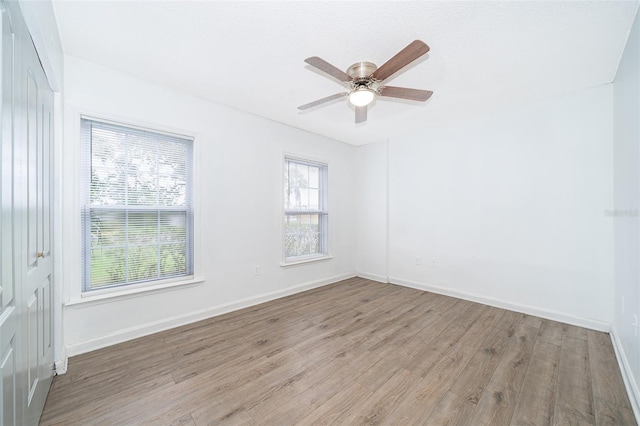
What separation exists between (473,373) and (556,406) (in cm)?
48

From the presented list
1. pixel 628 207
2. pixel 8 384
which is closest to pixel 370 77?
pixel 628 207

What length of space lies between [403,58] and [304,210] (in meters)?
2.84

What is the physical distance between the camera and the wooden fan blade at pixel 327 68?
1756mm

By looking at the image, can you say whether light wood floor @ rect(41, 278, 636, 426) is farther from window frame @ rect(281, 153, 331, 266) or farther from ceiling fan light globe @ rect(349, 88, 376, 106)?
ceiling fan light globe @ rect(349, 88, 376, 106)

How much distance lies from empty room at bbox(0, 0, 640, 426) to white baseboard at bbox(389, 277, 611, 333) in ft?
0.09

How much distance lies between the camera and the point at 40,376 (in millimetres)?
1601

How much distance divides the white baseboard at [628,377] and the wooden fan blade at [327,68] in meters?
2.84

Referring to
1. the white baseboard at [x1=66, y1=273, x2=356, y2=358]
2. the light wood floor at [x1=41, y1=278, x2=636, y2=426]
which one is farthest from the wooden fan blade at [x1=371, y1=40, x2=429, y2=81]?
the white baseboard at [x1=66, y1=273, x2=356, y2=358]

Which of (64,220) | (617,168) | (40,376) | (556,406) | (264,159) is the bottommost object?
(556,406)

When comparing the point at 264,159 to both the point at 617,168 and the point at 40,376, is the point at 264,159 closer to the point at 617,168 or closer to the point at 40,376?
the point at 40,376

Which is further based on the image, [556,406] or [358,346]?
[358,346]

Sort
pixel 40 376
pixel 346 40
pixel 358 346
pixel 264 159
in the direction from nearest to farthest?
pixel 40 376 < pixel 346 40 < pixel 358 346 < pixel 264 159

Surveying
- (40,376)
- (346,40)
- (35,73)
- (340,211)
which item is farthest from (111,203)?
(340,211)

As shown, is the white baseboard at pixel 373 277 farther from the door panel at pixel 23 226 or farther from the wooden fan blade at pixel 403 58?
the door panel at pixel 23 226
